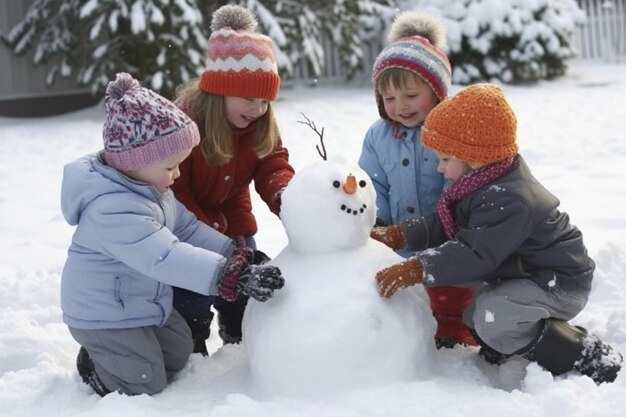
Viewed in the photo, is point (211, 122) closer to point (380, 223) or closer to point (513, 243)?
point (380, 223)

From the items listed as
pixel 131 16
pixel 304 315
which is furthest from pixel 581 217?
pixel 131 16

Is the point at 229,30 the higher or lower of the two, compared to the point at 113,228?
higher

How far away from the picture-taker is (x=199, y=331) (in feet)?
11.0

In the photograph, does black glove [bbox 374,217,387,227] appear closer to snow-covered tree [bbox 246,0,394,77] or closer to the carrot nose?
the carrot nose

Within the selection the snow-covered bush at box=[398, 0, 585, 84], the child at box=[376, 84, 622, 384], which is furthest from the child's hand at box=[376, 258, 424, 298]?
the snow-covered bush at box=[398, 0, 585, 84]

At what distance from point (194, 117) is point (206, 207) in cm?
42

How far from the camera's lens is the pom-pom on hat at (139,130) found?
8.86ft

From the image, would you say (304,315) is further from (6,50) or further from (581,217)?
(6,50)

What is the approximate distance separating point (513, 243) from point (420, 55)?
3.24 feet

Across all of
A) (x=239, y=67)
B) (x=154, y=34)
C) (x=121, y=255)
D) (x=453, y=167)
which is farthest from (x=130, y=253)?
(x=154, y=34)

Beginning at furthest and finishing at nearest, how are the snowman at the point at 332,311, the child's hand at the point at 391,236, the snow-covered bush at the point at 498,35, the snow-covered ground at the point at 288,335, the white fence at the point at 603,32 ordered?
the white fence at the point at 603,32, the snow-covered bush at the point at 498,35, the child's hand at the point at 391,236, the snowman at the point at 332,311, the snow-covered ground at the point at 288,335

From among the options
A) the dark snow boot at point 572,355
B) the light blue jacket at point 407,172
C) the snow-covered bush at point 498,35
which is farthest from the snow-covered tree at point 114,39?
the dark snow boot at point 572,355

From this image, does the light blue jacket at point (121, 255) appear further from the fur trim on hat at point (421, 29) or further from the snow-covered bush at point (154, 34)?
the snow-covered bush at point (154, 34)

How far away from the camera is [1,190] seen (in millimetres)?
6832
